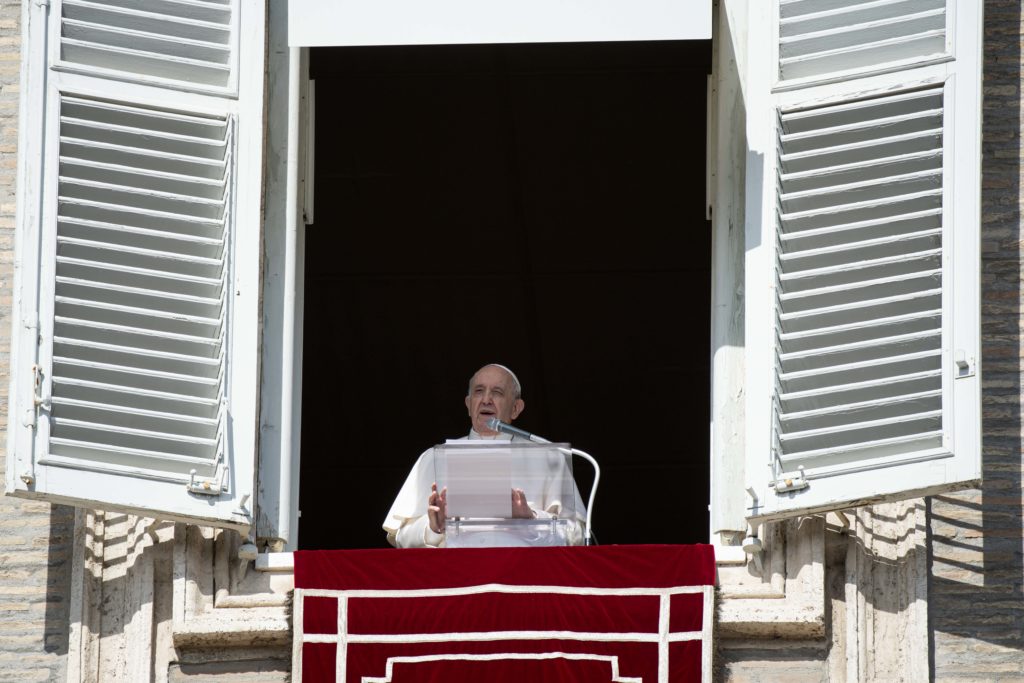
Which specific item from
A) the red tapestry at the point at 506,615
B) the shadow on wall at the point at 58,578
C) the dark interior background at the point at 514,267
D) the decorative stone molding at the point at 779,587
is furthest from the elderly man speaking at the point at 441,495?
the dark interior background at the point at 514,267

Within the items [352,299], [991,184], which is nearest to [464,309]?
[352,299]

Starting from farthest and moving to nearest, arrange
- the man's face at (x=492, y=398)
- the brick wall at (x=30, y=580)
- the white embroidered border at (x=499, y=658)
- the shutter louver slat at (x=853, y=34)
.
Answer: the man's face at (x=492, y=398) → the shutter louver slat at (x=853, y=34) → the brick wall at (x=30, y=580) → the white embroidered border at (x=499, y=658)

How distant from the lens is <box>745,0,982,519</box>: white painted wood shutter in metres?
6.71

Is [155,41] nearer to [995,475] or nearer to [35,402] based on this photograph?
[35,402]

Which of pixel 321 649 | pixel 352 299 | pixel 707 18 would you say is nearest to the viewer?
pixel 321 649

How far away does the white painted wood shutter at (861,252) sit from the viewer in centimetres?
671

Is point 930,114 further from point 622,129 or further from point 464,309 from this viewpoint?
point 464,309

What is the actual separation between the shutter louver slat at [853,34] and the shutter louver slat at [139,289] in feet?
5.42

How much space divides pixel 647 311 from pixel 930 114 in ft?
17.0

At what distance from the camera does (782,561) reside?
6.81 m

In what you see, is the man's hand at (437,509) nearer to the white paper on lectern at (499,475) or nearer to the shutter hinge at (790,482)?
the white paper on lectern at (499,475)

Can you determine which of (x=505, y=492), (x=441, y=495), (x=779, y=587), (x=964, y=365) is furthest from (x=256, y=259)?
(x=964, y=365)

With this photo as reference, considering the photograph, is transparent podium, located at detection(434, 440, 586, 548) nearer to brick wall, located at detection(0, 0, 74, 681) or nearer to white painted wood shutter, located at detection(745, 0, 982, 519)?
white painted wood shutter, located at detection(745, 0, 982, 519)

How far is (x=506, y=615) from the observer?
6656 millimetres
